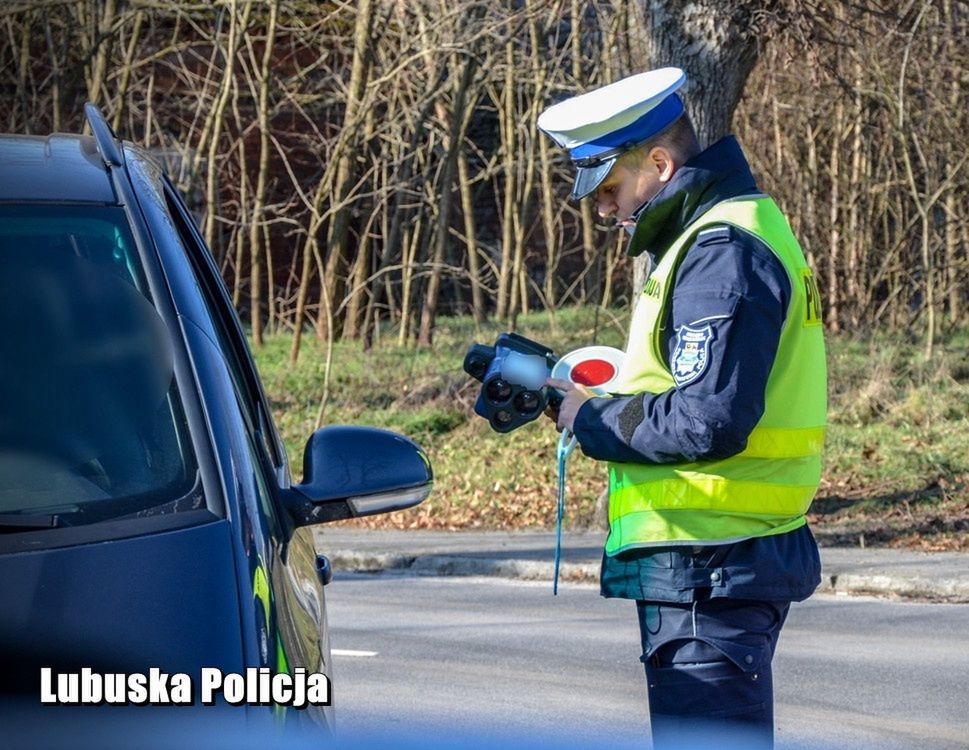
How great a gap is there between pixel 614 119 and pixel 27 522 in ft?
4.77

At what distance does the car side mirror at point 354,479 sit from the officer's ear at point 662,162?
0.84 meters

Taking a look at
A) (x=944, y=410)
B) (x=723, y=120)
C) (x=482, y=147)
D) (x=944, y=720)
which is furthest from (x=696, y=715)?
(x=482, y=147)

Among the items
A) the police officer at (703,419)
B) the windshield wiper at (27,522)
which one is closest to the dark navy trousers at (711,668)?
the police officer at (703,419)

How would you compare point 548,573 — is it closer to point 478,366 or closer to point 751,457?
point 478,366

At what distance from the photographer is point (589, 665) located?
812 centimetres

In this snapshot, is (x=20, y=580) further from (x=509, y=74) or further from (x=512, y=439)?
(x=509, y=74)

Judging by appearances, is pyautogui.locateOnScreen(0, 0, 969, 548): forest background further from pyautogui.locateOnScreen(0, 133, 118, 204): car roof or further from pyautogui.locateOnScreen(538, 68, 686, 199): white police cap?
pyautogui.locateOnScreen(0, 133, 118, 204): car roof

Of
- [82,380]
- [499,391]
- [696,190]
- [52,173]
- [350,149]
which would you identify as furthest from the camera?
[350,149]

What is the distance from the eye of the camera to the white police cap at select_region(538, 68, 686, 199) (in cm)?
338

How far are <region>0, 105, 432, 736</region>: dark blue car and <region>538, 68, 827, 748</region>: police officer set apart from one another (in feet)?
1.78

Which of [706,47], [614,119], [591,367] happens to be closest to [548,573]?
[706,47]

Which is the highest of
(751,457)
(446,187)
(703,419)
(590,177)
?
(590,177)

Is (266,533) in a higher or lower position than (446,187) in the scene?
higher

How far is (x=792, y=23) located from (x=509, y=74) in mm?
7427
